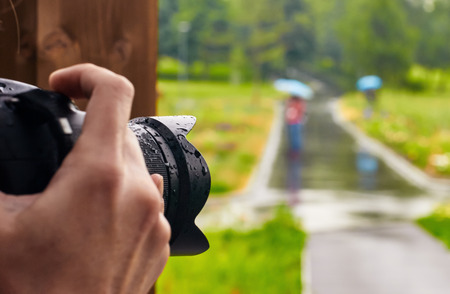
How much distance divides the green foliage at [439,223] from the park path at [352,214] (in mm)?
152

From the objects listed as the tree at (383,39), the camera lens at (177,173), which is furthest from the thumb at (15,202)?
the tree at (383,39)

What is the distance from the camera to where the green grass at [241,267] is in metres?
5.78

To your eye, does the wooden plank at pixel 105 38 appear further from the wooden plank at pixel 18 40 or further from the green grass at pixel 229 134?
the green grass at pixel 229 134

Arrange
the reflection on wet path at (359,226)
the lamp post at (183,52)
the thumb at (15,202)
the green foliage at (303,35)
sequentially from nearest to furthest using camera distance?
1. the thumb at (15,202)
2. the reflection on wet path at (359,226)
3. the green foliage at (303,35)
4. the lamp post at (183,52)

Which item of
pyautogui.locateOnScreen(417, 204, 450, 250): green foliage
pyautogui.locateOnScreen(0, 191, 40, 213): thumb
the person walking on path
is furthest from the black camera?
the person walking on path

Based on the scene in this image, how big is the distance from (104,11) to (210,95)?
5368 centimetres

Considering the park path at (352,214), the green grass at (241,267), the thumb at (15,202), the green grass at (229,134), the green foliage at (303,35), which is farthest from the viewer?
the green foliage at (303,35)

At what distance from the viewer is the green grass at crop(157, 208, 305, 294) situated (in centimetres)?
578

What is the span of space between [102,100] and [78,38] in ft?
3.30

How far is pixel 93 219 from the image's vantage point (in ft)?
2.33

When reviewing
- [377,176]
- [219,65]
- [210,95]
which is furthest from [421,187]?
[219,65]

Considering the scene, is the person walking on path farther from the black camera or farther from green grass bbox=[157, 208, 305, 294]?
the black camera

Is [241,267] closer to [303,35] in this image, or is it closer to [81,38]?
[81,38]

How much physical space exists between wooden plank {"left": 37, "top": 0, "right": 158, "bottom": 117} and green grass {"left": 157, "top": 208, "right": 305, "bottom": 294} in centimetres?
368
